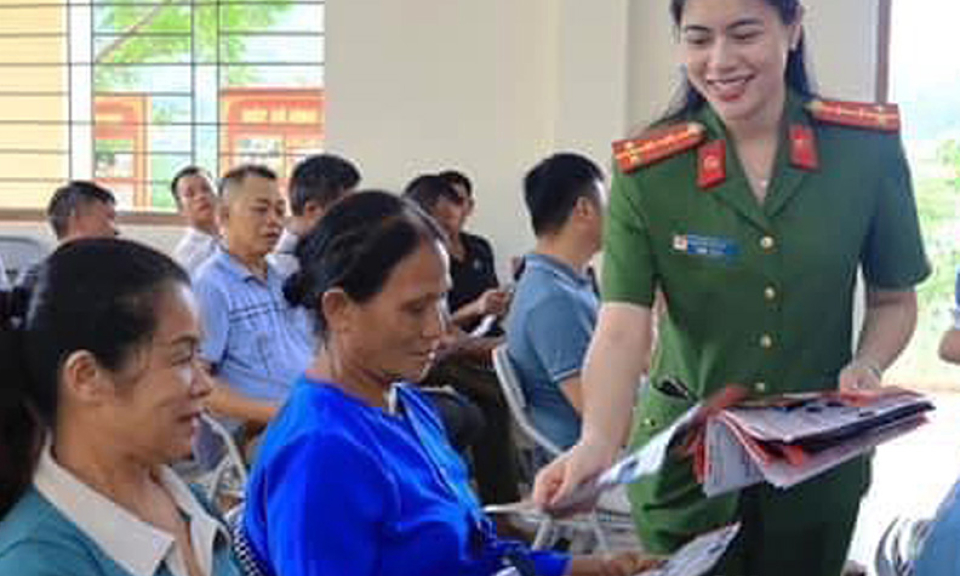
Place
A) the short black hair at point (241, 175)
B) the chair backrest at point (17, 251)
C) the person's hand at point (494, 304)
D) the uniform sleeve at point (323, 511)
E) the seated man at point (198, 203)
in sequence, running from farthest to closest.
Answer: the chair backrest at point (17, 251) < the seated man at point (198, 203) < the person's hand at point (494, 304) < the short black hair at point (241, 175) < the uniform sleeve at point (323, 511)

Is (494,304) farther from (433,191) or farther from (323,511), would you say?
(323,511)

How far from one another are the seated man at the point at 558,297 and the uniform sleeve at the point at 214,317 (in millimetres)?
720

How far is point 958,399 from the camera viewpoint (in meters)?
5.34

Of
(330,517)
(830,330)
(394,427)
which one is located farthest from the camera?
(830,330)

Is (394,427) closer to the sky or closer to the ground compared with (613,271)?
closer to the ground

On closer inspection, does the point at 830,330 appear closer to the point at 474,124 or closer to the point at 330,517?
the point at 330,517

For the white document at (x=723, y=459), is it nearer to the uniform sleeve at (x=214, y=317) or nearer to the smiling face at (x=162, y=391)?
the smiling face at (x=162, y=391)

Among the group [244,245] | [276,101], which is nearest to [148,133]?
[276,101]

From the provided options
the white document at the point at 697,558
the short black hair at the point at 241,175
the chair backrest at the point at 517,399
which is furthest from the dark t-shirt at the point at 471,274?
the white document at the point at 697,558

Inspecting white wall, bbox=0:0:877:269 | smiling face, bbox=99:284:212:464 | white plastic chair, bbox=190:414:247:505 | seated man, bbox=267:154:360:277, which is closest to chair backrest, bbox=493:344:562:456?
white plastic chair, bbox=190:414:247:505

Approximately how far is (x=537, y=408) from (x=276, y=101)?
3468 mm

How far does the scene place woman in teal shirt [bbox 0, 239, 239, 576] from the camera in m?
1.14

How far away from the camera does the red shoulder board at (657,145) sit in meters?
1.59

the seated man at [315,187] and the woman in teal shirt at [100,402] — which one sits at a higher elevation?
the seated man at [315,187]
